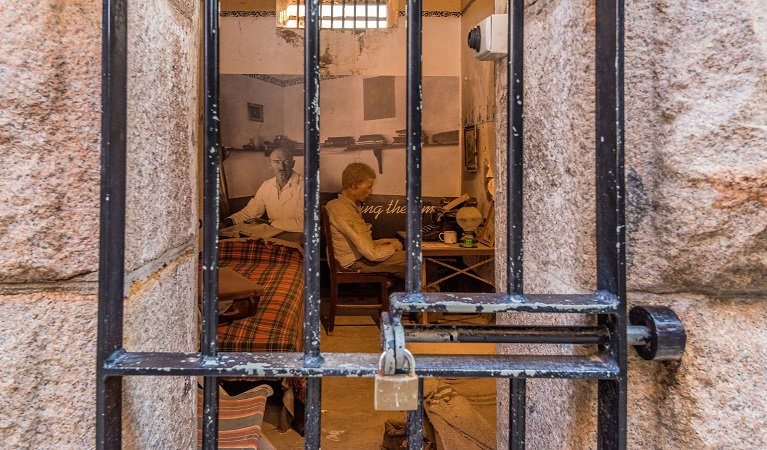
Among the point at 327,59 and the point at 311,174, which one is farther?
the point at 327,59

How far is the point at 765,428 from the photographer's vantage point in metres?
0.72

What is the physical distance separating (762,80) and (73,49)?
2.69ft

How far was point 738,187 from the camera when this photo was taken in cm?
71

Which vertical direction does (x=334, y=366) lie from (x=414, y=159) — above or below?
below

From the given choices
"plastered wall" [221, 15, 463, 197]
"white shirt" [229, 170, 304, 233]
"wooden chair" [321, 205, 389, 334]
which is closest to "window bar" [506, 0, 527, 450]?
"wooden chair" [321, 205, 389, 334]

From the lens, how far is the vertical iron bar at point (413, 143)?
70 centimetres

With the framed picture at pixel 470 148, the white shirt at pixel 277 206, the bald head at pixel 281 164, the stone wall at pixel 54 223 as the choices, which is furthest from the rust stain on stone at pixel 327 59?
the stone wall at pixel 54 223

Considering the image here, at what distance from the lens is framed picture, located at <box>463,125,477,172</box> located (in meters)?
6.31

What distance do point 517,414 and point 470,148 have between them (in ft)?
19.1

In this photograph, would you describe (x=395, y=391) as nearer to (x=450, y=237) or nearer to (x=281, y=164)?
(x=450, y=237)

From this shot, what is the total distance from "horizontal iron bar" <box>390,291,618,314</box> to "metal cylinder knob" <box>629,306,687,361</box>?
2.9 inches

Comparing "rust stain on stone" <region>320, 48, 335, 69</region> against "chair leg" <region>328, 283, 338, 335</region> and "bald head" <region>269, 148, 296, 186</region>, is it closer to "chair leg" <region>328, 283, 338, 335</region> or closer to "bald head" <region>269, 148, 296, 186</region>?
"bald head" <region>269, 148, 296, 186</region>

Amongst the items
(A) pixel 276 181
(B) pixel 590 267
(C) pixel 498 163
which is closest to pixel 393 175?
(A) pixel 276 181

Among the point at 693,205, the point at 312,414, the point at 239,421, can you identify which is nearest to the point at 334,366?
the point at 312,414
